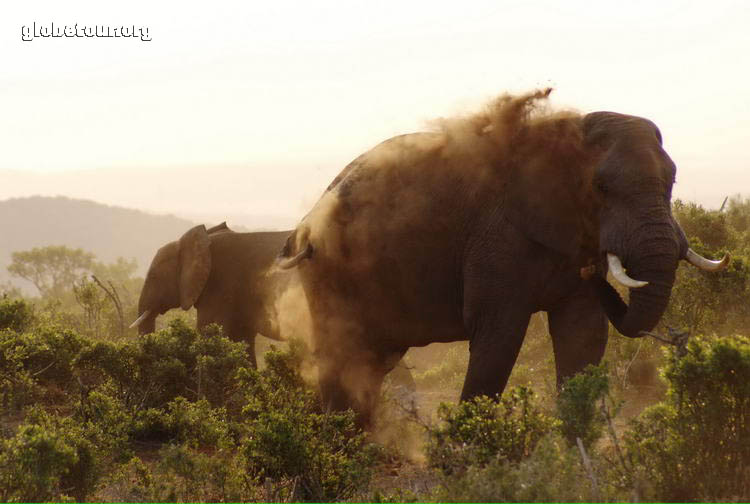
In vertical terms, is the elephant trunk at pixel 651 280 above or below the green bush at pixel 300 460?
above

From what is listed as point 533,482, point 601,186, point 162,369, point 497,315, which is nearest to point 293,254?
Result: point 162,369

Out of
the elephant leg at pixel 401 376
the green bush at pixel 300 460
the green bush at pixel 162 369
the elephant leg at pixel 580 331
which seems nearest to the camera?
the green bush at pixel 300 460

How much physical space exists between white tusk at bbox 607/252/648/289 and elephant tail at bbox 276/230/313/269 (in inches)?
121

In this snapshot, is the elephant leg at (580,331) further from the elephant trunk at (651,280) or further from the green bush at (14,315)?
the green bush at (14,315)

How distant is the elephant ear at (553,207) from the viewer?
307 inches

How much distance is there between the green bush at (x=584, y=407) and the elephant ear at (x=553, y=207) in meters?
1.58

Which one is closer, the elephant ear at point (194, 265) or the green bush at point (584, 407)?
the green bush at point (584, 407)

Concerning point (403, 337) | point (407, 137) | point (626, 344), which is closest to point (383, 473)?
point (403, 337)

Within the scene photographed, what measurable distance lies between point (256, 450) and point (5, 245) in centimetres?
17232

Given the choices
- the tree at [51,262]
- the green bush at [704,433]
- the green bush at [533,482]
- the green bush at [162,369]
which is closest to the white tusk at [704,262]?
the green bush at [704,433]

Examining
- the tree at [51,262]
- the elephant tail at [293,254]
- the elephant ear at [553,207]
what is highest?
the elephant ear at [553,207]

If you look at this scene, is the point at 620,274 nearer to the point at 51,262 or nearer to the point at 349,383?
the point at 349,383

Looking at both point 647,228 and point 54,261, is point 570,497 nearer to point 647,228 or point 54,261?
point 647,228

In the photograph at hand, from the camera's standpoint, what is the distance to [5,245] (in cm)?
16775
